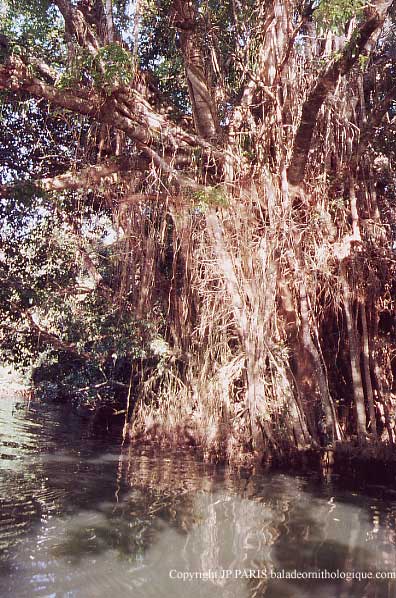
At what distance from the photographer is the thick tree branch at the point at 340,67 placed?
352 cm

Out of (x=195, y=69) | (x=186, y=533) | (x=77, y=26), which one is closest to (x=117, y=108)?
(x=195, y=69)

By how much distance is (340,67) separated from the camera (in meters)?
3.83

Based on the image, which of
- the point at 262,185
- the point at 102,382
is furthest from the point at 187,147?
the point at 102,382

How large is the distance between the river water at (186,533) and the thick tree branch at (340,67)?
10.9 ft

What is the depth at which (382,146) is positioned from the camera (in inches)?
240

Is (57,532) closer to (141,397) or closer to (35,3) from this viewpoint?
(141,397)

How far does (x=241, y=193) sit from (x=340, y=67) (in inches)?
71.0

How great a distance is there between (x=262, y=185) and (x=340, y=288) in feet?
4.91

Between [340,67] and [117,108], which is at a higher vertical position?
[117,108]

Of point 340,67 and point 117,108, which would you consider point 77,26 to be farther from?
point 340,67

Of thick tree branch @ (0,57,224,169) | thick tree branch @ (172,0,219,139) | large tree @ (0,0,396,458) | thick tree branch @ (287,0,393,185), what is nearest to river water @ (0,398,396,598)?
large tree @ (0,0,396,458)

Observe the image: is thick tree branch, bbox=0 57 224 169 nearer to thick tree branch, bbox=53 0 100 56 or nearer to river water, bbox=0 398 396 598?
thick tree branch, bbox=53 0 100 56

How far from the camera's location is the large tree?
5.15 metres

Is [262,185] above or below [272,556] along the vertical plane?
above
